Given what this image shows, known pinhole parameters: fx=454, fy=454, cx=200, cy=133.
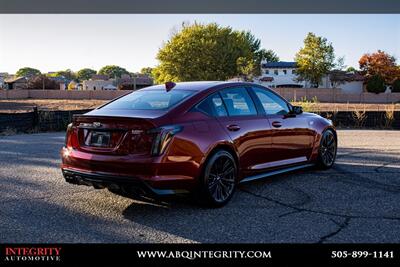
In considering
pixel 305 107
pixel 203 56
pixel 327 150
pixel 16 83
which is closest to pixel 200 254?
pixel 327 150

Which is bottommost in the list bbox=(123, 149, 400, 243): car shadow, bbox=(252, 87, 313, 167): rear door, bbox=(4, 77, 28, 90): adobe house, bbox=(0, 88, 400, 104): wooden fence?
bbox=(123, 149, 400, 243): car shadow

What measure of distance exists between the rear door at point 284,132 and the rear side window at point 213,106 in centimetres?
91

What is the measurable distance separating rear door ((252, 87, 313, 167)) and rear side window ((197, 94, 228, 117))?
91 centimetres

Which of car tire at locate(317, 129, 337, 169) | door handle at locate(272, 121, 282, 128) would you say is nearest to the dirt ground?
car tire at locate(317, 129, 337, 169)

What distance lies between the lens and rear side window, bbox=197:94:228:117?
563 centimetres

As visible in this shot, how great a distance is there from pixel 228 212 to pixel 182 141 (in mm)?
1029

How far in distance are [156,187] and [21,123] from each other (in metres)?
11.8

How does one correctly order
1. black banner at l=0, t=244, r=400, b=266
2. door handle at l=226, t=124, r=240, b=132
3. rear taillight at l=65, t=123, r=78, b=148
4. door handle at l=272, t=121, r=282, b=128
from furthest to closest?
1. door handle at l=272, t=121, r=282, b=128
2. door handle at l=226, t=124, r=240, b=132
3. rear taillight at l=65, t=123, r=78, b=148
4. black banner at l=0, t=244, r=400, b=266

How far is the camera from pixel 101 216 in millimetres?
5188

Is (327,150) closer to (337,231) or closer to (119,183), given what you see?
(337,231)

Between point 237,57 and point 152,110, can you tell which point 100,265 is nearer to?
point 152,110

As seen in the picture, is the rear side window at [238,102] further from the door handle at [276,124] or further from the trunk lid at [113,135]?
the trunk lid at [113,135]

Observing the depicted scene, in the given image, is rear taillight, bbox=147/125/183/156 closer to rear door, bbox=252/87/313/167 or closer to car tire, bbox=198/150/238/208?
car tire, bbox=198/150/238/208

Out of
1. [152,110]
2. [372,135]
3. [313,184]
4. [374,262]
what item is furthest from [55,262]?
[372,135]
